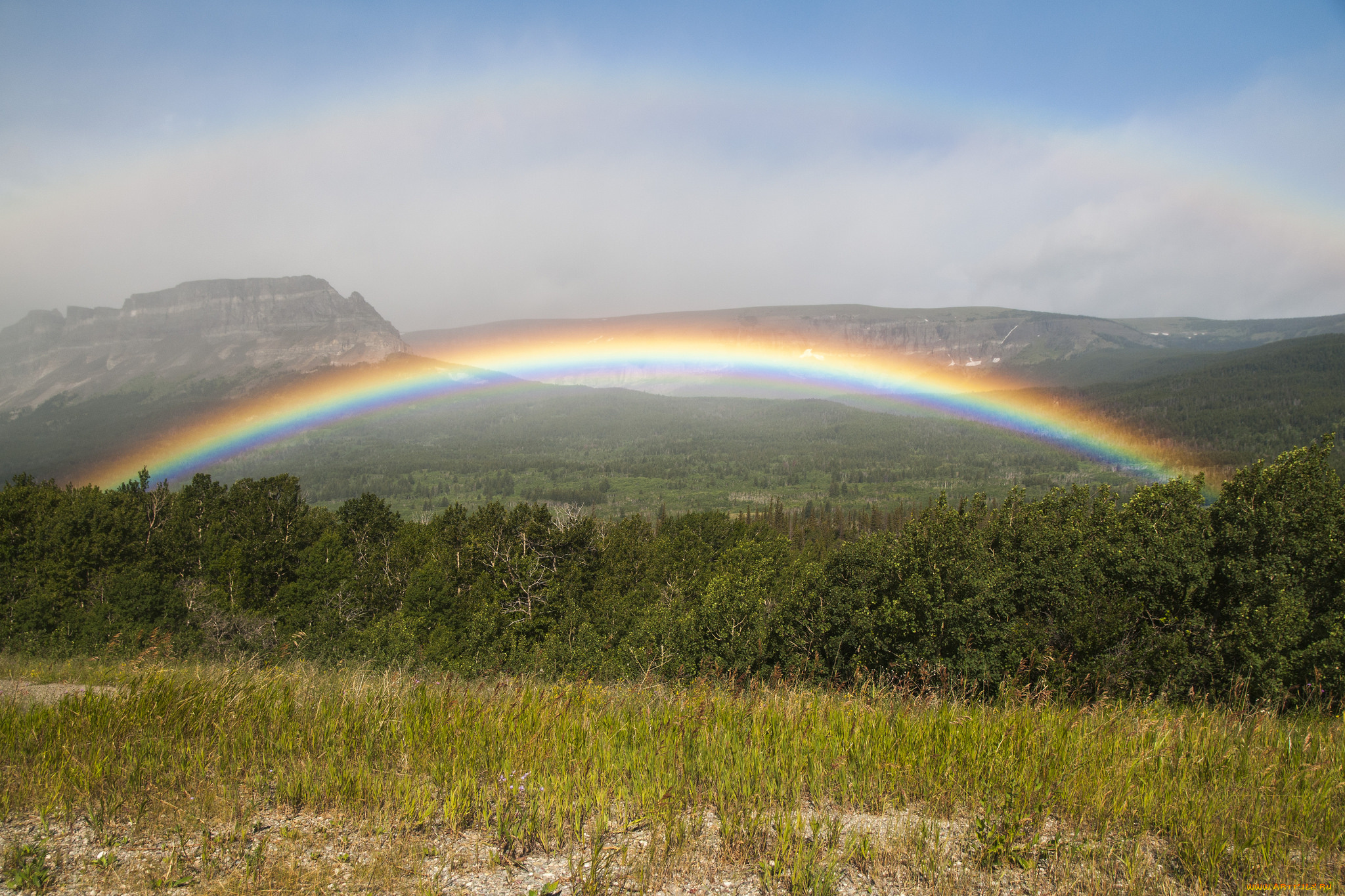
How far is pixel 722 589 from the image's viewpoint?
43094 millimetres

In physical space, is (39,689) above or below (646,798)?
below

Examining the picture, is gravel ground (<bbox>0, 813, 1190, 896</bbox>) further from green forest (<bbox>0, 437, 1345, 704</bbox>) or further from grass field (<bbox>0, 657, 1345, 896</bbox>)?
green forest (<bbox>0, 437, 1345, 704</bbox>)

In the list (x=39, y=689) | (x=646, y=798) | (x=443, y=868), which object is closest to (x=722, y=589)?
(x=39, y=689)

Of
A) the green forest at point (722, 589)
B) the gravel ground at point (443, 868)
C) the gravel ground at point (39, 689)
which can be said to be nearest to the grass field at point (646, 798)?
the gravel ground at point (443, 868)

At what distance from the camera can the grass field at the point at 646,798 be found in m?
3.97

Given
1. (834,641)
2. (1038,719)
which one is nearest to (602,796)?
(1038,719)

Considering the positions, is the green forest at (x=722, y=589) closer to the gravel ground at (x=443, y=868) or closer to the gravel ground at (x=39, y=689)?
the gravel ground at (x=39, y=689)

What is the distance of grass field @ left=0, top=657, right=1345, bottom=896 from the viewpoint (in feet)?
13.0

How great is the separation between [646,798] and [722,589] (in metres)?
39.3

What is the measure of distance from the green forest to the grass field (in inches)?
114

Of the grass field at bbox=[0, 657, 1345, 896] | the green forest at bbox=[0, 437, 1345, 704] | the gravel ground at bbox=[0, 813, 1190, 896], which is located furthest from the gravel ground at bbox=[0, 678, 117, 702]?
the gravel ground at bbox=[0, 813, 1190, 896]

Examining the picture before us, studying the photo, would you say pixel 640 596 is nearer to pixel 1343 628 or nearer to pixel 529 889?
pixel 1343 628

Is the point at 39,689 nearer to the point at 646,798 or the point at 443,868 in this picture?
the point at 443,868

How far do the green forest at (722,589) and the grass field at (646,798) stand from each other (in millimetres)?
2889
